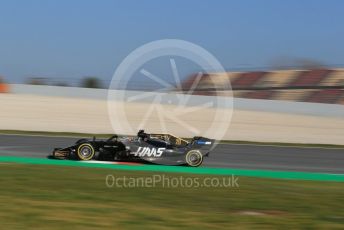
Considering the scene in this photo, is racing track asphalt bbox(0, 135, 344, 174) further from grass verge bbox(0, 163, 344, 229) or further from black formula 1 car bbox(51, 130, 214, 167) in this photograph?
grass verge bbox(0, 163, 344, 229)

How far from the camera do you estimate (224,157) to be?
52.9 ft

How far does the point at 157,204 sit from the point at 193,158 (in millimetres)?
6038

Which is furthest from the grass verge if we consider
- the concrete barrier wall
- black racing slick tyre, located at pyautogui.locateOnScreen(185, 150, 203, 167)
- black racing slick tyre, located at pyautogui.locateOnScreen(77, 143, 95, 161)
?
the concrete barrier wall

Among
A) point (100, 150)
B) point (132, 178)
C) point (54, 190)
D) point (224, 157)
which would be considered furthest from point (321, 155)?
point (54, 190)

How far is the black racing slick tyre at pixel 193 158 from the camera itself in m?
12.9

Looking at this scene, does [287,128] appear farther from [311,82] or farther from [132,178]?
[132,178]

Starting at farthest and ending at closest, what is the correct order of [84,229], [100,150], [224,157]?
[224,157] → [100,150] → [84,229]

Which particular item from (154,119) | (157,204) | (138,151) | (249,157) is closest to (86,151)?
(138,151)

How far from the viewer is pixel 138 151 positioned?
12789 mm

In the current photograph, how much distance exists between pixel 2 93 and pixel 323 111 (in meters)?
17.9

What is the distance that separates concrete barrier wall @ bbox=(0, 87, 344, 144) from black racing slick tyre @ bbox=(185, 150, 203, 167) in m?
12.4

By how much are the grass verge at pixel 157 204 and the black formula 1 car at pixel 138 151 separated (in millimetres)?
2748

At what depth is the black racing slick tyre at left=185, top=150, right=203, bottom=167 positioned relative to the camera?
509 inches

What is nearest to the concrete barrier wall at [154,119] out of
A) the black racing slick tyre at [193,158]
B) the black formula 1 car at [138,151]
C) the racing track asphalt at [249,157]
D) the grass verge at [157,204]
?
the racing track asphalt at [249,157]
